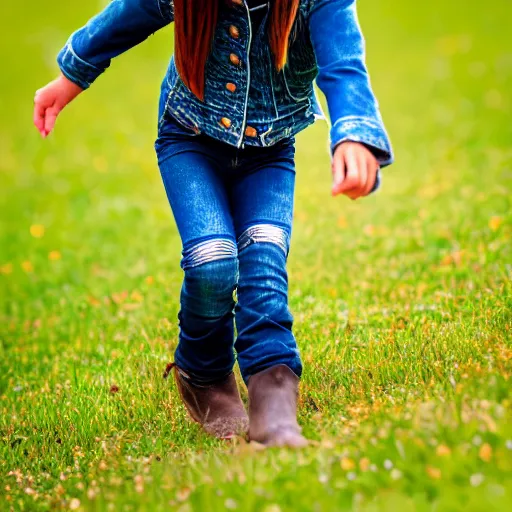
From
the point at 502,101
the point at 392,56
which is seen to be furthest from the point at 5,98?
the point at 502,101

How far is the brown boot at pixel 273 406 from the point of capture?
3090 mm

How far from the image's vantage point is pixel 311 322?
4879mm

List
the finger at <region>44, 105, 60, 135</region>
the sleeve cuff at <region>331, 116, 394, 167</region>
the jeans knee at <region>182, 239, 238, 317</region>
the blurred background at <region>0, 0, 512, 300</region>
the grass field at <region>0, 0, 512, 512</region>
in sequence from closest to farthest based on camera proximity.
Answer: the grass field at <region>0, 0, 512, 512</region>
the sleeve cuff at <region>331, 116, 394, 167</region>
the jeans knee at <region>182, 239, 238, 317</region>
the finger at <region>44, 105, 60, 135</region>
the blurred background at <region>0, 0, 512, 300</region>

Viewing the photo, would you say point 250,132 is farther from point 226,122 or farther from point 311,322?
point 311,322

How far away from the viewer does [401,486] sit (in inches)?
94.3

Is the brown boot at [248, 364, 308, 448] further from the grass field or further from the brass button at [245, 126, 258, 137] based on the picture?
the brass button at [245, 126, 258, 137]

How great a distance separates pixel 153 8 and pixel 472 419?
2.03 metres

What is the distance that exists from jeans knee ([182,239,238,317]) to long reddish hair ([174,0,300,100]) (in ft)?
2.05

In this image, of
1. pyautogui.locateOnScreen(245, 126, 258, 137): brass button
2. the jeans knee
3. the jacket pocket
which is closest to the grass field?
the jeans knee

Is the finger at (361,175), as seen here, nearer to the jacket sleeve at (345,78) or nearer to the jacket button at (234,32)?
the jacket sleeve at (345,78)

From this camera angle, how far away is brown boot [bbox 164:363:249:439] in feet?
12.0

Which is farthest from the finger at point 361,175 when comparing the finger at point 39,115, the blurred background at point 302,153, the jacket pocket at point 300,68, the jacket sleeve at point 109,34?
the blurred background at point 302,153

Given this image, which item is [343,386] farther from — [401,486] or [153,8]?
[153,8]

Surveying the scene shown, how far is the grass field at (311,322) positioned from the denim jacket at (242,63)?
1.18 metres
